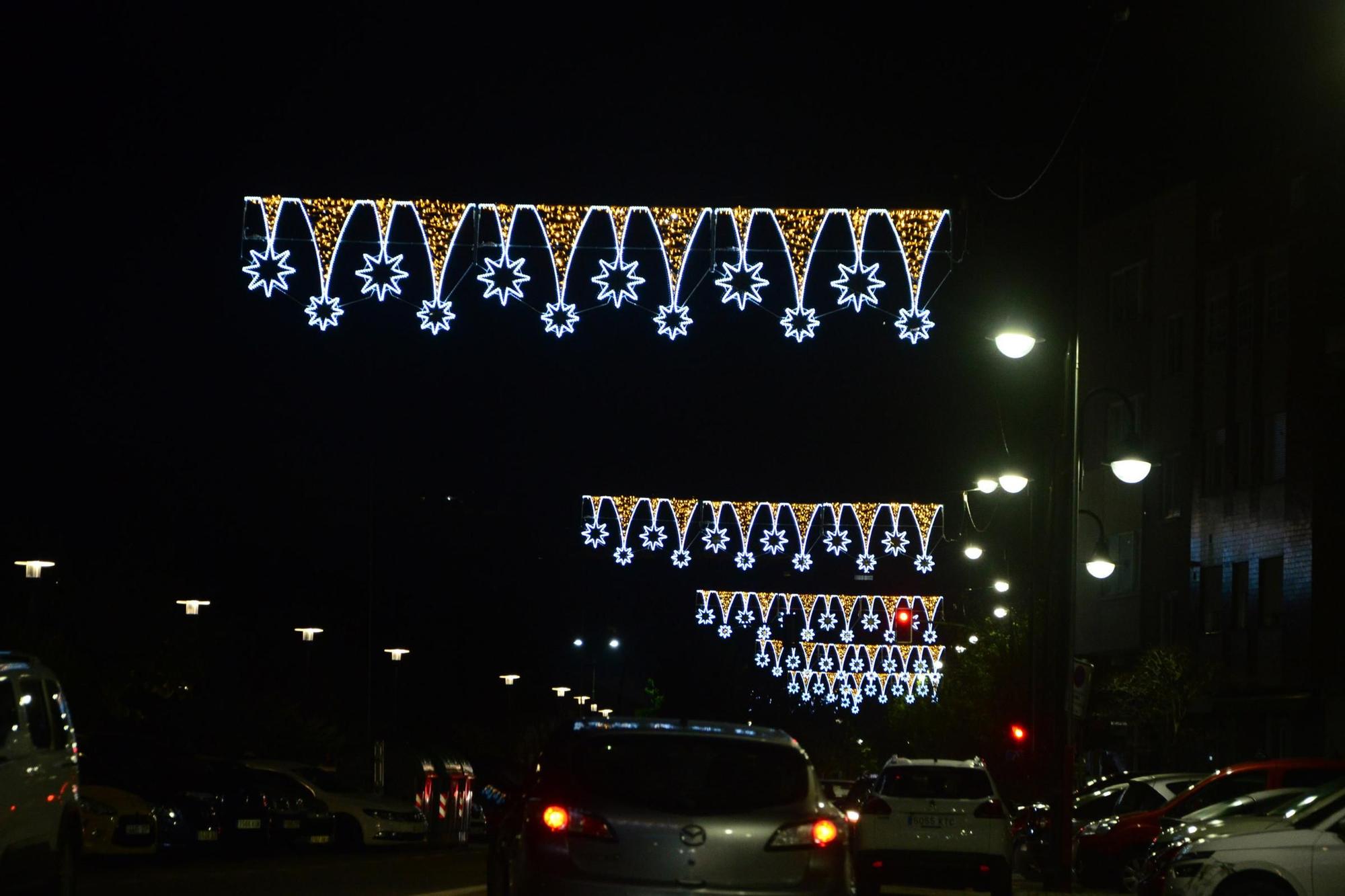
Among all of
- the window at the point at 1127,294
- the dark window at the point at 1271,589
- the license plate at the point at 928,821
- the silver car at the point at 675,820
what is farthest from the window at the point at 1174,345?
the silver car at the point at 675,820

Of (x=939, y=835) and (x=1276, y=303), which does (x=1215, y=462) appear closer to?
(x=1276, y=303)

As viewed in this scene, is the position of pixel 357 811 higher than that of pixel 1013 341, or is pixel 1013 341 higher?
pixel 1013 341

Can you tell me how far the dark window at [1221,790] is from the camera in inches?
955

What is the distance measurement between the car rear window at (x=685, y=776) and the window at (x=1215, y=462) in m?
34.1

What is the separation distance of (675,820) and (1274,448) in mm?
32878

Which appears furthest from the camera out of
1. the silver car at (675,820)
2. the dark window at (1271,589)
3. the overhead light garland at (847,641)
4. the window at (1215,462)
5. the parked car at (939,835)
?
the overhead light garland at (847,641)

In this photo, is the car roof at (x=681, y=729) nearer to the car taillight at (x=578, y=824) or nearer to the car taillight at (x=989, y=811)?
the car taillight at (x=578, y=824)

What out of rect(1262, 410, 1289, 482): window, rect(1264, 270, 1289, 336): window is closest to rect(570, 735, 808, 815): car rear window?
rect(1262, 410, 1289, 482): window

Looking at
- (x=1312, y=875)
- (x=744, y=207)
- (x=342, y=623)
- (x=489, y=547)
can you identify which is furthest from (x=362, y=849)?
(x=489, y=547)

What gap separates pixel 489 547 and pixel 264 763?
183ft

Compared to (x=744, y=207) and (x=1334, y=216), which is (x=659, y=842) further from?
(x=1334, y=216)

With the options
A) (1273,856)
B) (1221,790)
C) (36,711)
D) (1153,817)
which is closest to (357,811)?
(1153,817)

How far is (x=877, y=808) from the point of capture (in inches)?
883

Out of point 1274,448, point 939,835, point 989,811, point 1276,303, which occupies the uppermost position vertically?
point 1276,303
